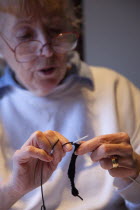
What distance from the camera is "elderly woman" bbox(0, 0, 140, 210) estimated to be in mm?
792

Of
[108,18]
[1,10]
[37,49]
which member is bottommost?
[108,18]

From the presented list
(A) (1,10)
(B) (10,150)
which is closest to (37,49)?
(A) (1,10)

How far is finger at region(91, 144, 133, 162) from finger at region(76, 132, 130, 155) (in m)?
0.02

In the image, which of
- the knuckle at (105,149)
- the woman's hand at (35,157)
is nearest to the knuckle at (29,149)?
the woman's hand at (35,157)

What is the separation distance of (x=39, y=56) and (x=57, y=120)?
272mm

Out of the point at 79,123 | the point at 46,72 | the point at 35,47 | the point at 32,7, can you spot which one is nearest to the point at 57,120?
the point at 79,123

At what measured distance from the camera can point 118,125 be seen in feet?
3.38

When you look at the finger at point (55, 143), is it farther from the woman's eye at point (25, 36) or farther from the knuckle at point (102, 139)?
the woman's eye at point (25, 36)

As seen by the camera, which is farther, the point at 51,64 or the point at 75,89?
the point at 75,89

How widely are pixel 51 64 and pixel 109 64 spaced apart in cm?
87

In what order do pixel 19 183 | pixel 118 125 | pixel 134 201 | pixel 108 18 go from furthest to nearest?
pixel 108 18 → pixel 118 125 → pixel 134 201 → pixel 19 183

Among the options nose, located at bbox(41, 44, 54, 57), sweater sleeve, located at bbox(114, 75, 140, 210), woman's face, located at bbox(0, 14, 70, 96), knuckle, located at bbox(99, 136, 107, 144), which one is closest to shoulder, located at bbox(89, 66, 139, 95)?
sweater sleeve, located at bbox(114, 75, 140, 210)

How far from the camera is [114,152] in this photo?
76 cm

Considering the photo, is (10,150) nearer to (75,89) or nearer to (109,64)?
→ (75,89)
